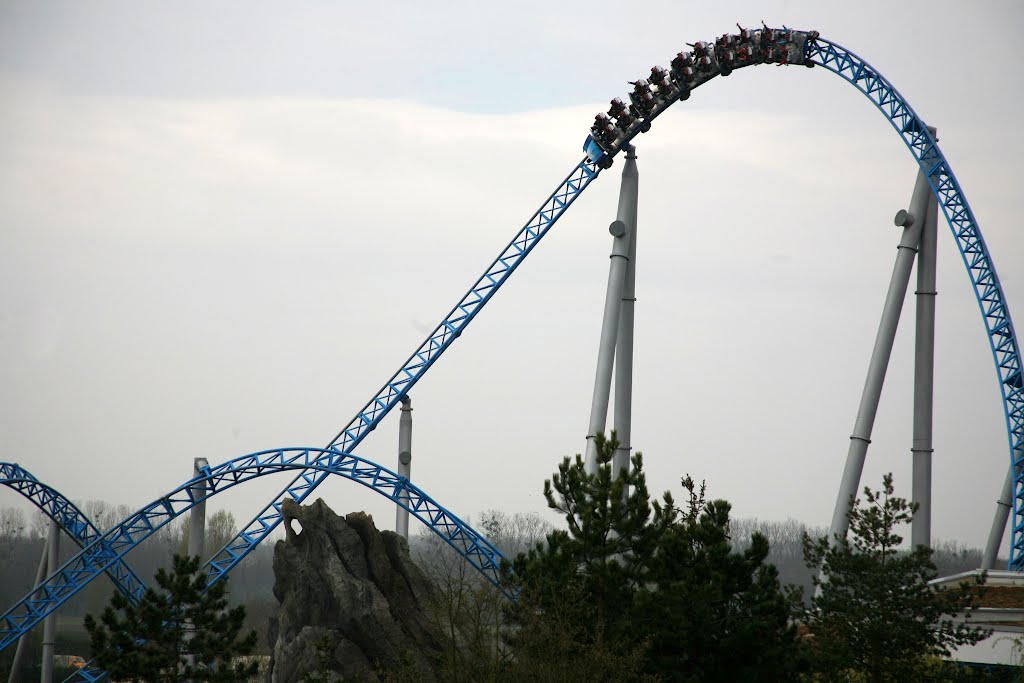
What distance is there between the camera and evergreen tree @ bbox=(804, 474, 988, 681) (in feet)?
54.4

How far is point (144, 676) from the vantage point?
1686 centimetres

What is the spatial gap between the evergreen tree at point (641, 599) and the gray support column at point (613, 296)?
5.63m

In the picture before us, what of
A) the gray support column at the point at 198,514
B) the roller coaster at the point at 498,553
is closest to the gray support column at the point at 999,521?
the roller coaster at the point at 498,553

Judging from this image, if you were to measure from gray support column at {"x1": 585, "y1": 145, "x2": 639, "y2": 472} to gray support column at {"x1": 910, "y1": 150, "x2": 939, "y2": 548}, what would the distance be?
20.1 feet

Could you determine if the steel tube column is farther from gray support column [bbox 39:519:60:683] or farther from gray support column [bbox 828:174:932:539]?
gray support column [bbox 828:174:932:539]

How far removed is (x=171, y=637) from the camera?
1711 cm

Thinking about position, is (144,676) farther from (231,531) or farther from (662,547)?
(231,531)

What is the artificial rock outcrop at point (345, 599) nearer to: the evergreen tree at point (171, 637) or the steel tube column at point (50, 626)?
the evergreen tree at point (171, 637)

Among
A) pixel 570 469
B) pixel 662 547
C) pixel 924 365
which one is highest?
pixel 924 365

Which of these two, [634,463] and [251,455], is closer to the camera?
[634,463]

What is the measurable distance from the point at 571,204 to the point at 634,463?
35.3 feet

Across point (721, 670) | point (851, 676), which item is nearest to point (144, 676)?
point (721, 670)

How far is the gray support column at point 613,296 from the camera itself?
954 inches

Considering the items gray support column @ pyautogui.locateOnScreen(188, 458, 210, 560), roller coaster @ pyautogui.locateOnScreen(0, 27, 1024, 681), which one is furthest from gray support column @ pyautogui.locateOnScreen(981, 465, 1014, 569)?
gray support column @ pyautogui.locateOnScreen(188, 458, 210, 560)
